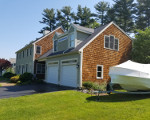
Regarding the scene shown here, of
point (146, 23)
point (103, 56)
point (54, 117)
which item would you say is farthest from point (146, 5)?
point (54, 117)

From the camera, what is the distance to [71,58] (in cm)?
1404

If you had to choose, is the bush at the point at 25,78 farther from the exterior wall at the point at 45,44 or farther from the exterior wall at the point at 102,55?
the exterior wall at the point at 102,55

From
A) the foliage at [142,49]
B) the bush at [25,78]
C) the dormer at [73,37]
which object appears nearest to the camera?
the dormer at [73,37]

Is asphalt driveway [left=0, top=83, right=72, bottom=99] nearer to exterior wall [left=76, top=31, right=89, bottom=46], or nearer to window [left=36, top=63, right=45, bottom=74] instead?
exterior wall [left=76, top=31, right=89, bottom=46]

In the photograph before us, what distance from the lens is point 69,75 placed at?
562 inches

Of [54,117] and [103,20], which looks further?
[103,20]

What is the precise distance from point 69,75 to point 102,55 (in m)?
4.17

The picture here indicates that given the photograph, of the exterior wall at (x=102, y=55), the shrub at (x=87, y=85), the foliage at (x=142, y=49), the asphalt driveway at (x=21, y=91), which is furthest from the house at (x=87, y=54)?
the asphalt driveway at (x=21, y=91)

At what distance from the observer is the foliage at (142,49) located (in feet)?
53.8

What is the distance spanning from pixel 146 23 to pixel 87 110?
3241cm

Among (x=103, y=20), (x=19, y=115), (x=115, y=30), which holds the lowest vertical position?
(x=19, y=115)

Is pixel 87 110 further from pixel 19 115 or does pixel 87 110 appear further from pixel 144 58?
pixel 144 58

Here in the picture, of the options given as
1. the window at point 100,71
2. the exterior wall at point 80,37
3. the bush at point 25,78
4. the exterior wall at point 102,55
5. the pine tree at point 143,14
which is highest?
the pine tree at point 143,14

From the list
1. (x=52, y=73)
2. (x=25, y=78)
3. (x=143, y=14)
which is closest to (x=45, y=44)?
(x=25, y=78)
